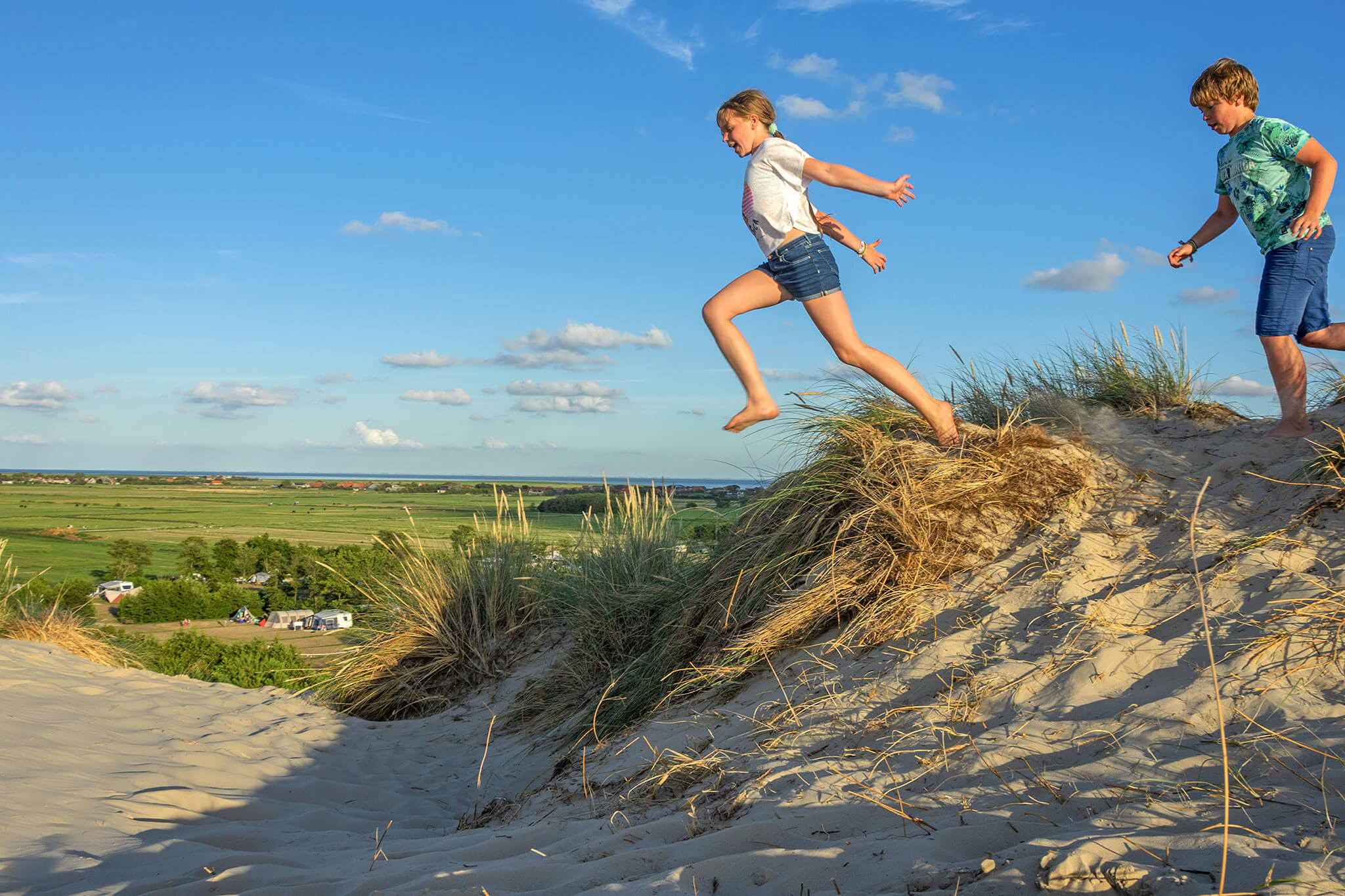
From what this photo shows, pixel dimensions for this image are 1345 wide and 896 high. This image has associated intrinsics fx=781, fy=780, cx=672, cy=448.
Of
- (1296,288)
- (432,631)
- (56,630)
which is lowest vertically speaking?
(56,630)

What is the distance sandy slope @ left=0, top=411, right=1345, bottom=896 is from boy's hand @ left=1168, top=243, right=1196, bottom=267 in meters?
1.06

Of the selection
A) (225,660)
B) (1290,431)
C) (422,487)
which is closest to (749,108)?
(1290,431)

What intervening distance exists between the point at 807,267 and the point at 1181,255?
2313mm

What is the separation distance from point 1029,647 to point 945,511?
1037 millimetres

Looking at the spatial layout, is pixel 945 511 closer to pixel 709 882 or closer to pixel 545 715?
pixel 709 882

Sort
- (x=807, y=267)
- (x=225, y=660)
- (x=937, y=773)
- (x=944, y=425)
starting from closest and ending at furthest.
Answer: (x=937, y=773) → (x=807, y=267) → (x=944, y=425) → (x=225, y=660)

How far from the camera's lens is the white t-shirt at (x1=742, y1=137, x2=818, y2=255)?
418 cm

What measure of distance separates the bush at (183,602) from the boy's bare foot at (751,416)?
24.9m

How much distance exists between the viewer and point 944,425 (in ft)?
14.8

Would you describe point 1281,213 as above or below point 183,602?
above

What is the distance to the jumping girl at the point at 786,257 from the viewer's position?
4.17 metres

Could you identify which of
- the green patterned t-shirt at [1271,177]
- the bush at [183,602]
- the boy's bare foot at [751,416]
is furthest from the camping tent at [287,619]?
the green patterned t-shirt at [1271,177]

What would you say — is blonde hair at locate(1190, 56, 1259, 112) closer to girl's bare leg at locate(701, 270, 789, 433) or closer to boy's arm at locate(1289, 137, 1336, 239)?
boy's arm at locate(1289, 137, 1336, 239)

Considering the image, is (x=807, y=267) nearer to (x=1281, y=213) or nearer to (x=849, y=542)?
(x=849, y=542)
